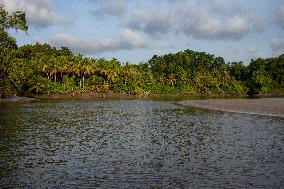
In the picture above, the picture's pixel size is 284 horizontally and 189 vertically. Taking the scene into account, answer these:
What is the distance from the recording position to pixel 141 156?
27.2 metres

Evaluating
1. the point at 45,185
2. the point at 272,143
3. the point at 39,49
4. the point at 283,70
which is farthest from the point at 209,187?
the point at 283,70

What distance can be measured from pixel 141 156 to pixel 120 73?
10616 centimetres

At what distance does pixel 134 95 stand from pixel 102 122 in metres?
85.6

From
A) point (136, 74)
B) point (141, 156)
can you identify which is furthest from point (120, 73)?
point (141, 156)

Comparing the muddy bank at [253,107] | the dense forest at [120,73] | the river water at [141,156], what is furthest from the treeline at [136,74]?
the river water at [141,156]

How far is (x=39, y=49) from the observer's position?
5822 inches

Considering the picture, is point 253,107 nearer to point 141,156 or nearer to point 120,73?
point 141,156

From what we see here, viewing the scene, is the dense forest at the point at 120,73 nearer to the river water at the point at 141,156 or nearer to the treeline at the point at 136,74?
the treeline at the point at 136,74

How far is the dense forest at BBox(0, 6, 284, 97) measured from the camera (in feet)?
305

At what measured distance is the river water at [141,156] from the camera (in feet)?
67.1

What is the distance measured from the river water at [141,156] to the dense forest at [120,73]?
5055 centimetres

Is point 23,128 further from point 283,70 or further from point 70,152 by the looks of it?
point 283,70

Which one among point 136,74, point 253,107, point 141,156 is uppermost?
point 136,74

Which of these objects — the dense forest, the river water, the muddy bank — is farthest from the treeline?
the river water
